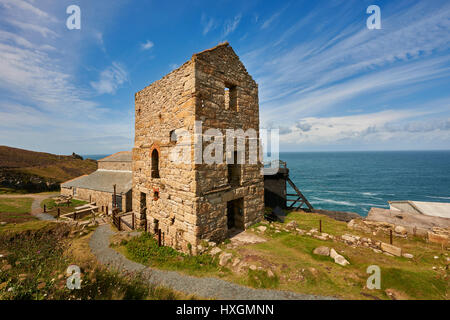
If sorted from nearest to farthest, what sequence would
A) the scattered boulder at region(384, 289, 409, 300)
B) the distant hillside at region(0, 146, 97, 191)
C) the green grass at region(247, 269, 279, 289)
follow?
the scattered boulder at region(384, 289, 409, 300)
the green grass at region(247, 269, 279, 289)
the distant hillside at region(0, 146, 97, 191)

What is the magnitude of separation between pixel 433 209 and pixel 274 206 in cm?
1642

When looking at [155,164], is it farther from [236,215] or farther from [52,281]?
[52,281]

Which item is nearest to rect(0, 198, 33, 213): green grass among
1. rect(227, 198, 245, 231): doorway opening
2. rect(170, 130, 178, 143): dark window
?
rect(170, 130, 178, 143): dark window

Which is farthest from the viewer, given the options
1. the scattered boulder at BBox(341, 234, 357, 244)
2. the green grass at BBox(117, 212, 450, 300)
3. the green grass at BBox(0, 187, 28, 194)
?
the green grass at BBox(0, 187, 28, 194)

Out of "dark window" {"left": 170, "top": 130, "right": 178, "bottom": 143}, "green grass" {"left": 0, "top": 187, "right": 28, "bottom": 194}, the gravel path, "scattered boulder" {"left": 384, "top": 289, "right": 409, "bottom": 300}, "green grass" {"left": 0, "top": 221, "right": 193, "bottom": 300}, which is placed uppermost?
"dark window" {"left": 170, "top": 130, "right": 178, "bottom": 143}

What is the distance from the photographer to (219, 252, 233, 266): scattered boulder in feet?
22.2

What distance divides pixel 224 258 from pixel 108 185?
21.2 meters

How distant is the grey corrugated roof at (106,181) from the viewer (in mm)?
20741

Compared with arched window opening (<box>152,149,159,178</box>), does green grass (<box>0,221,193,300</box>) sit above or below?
below

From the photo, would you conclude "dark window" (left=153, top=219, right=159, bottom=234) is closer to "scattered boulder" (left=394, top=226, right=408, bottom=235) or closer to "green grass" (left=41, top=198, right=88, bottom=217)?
"scattered boulder" (left=394, top=226, right=408, bottom=235)

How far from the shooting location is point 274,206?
16516 millimetres

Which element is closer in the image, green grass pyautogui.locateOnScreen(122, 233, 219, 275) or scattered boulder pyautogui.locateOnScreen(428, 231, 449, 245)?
green grass pyautogui.locateOnScreen(122, 233, 219, 275)
